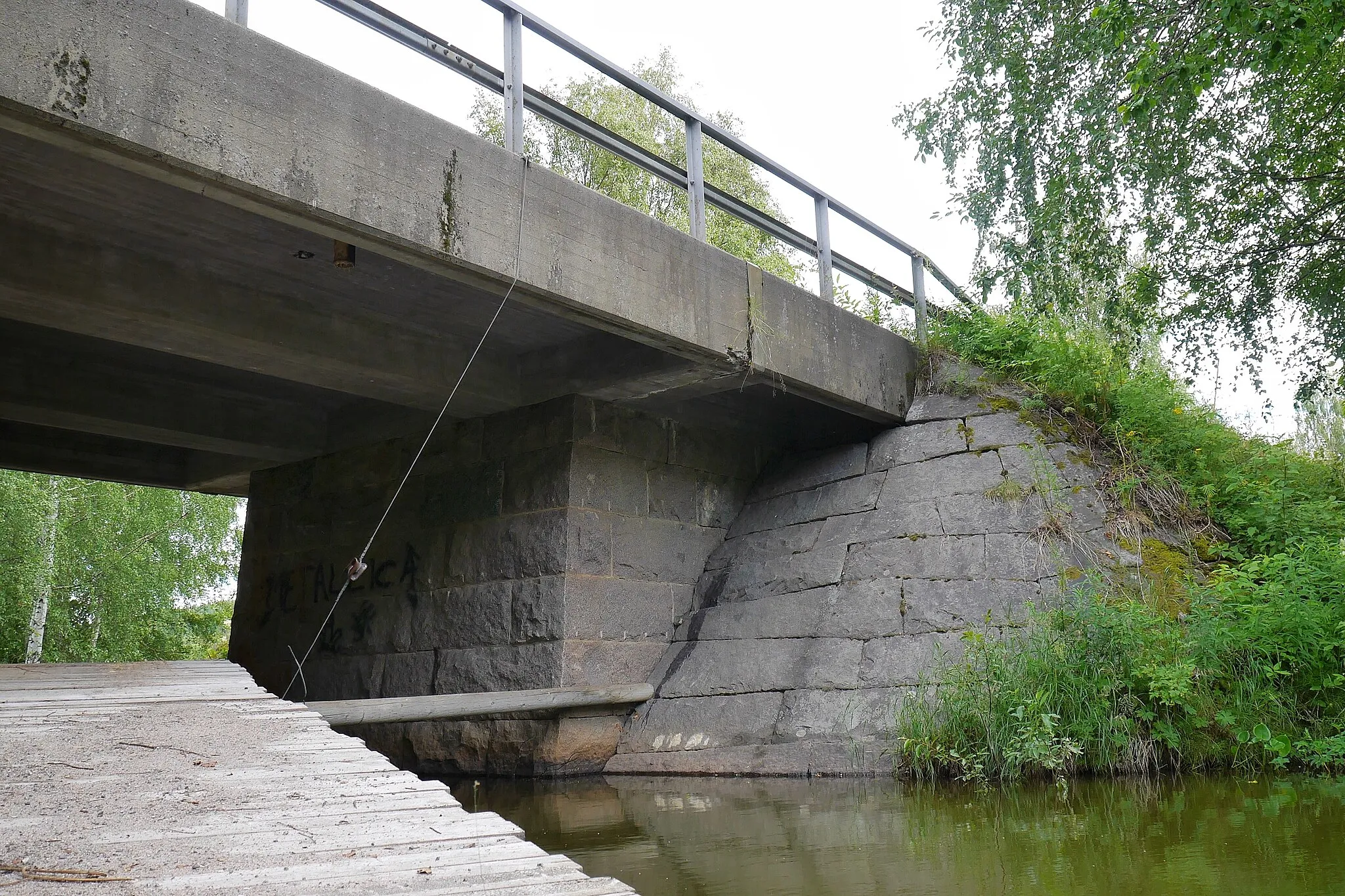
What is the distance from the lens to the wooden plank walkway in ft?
6.13

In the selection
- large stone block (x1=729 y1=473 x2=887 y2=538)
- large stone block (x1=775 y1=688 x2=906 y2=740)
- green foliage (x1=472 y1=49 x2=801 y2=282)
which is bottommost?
large stone block (x1=775 y1=688 x2=906 y2=740)

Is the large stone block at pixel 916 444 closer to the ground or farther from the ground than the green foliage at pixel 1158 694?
farther from the ground

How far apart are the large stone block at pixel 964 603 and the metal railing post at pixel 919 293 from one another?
2940 mm

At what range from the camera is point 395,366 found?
725 cm

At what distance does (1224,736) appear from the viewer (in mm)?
5508

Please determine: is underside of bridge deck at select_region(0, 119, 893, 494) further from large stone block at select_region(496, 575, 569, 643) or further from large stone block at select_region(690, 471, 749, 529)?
large stone block at select_region(496, 575, 569, 643)

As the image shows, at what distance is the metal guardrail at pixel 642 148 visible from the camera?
214 inches

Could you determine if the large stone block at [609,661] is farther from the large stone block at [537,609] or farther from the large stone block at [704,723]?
the large stone block at [704,723]

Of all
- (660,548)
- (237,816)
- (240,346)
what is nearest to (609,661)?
(660,548)

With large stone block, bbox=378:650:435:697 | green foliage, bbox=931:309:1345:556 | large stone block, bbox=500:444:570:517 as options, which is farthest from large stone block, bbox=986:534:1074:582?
large stone block, bbox=378:650:435:697

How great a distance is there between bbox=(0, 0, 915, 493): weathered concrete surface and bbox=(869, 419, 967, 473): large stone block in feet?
0.60

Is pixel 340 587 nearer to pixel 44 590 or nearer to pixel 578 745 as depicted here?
pixel 578 745

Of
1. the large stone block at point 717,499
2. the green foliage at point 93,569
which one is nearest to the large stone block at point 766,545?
the large stone block at point 717,499

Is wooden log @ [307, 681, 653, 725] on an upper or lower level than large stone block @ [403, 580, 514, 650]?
lower
